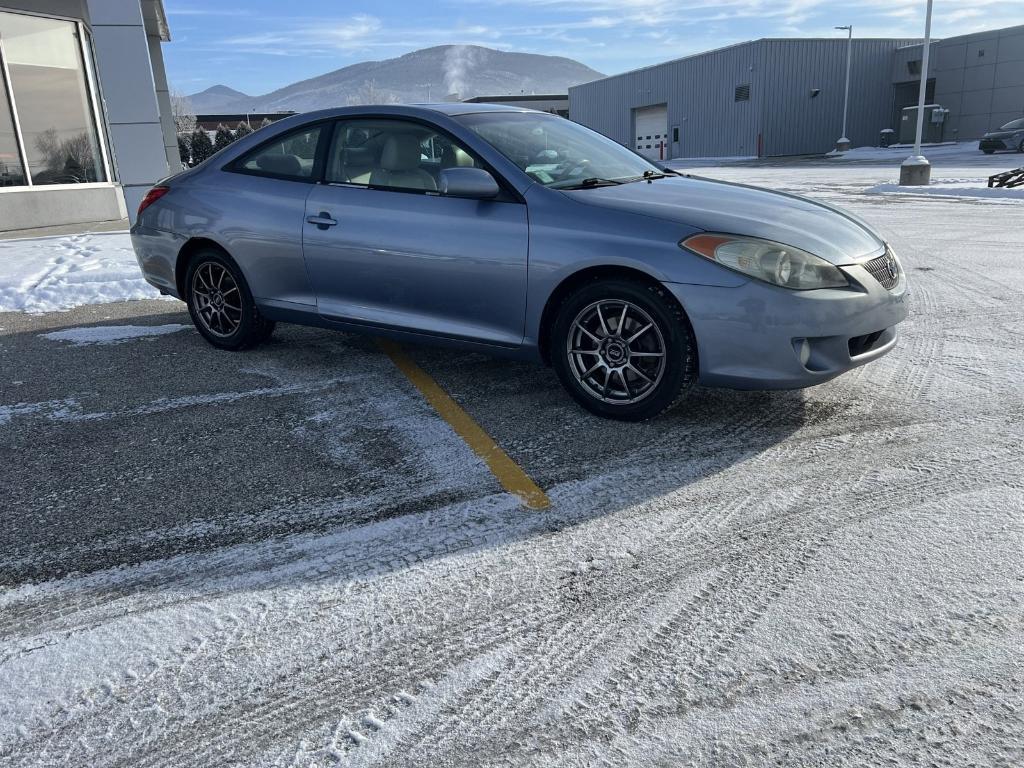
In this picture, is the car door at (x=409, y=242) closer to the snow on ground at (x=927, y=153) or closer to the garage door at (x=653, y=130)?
the snow on ground at (x=927, y=153)

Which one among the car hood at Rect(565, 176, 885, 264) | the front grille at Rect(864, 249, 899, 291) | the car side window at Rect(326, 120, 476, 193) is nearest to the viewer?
the car hood at Rect(565, 176, 885, 264)

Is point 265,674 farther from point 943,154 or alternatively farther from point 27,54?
point 943,154

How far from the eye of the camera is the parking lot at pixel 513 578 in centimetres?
201

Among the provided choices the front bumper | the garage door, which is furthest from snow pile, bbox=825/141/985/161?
the front bumper

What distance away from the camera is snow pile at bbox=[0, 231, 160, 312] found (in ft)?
25.0

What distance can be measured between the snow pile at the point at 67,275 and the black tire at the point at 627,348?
5.24m

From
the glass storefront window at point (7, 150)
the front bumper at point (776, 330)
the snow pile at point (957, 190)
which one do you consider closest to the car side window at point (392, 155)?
the front bumper at point (776, 330)

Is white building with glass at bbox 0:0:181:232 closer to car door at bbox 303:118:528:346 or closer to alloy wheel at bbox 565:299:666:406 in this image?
car door at bbox 303:118:528:346

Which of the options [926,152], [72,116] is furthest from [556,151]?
[926,152]

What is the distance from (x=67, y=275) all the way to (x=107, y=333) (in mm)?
2790

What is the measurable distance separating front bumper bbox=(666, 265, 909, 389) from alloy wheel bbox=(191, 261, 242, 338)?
307 cm

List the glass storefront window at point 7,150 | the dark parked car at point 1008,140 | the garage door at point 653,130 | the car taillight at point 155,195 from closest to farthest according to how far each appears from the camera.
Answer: the car taillight at point 155,195 → the glass storefront window at point 7,150 → the dark parked car at point 1008,140 → the garage door at point 653,130

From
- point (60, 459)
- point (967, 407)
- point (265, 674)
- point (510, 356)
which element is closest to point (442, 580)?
point (265, 674)

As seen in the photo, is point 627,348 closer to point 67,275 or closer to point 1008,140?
point 67,275
